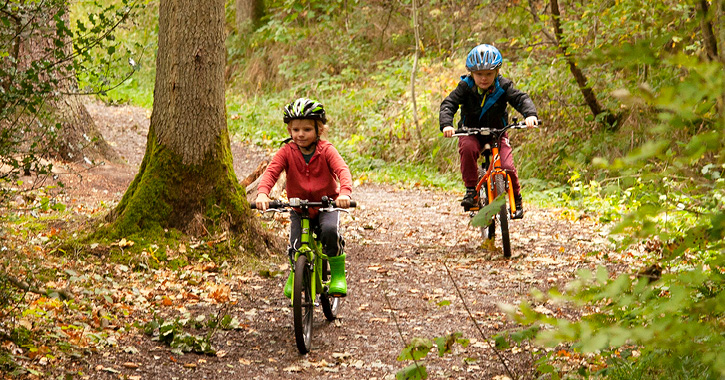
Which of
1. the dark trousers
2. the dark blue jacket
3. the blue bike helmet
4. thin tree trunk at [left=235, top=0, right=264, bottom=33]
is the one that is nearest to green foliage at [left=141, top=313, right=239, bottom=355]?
the dark trousers

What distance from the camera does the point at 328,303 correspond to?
18.4ft

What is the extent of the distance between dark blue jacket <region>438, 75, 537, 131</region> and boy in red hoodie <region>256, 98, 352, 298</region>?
2293 millimetres

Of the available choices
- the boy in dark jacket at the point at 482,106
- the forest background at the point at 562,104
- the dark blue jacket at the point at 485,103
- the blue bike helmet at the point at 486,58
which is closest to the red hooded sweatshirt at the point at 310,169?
the forest background at the point at 562,104

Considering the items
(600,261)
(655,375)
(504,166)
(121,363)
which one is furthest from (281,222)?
(655,375)

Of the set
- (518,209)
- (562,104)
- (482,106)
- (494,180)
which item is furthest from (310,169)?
(562,104)

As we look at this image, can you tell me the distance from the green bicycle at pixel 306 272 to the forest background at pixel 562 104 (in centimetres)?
144

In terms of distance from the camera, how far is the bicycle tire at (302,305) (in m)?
4.77

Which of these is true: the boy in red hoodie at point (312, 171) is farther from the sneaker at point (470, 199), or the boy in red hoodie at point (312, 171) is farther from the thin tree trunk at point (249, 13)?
the thin tree trunk at point (249, 13)

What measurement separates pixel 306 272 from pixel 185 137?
248 cm

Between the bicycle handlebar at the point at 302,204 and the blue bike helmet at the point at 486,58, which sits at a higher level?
the blue bike helmet at the point at 486,58

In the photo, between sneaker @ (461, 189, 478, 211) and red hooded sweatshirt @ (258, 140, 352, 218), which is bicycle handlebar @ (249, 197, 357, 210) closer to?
red hooded sweatshirt @ (258, 140, 352, 218)

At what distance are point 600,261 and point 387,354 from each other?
3.07m

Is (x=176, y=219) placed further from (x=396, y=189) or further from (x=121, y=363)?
(x=396, y=189)

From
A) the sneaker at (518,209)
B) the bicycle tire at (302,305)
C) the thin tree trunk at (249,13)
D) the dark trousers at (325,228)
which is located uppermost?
the thin tree trunk at (249,13)
